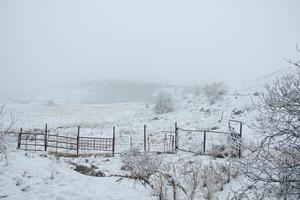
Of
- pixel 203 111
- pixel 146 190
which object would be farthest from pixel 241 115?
pixel 146 190

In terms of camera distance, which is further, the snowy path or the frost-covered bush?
the frost-covered bush

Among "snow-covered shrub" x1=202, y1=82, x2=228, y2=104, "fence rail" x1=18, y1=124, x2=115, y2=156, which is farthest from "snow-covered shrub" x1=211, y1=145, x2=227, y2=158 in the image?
"snow-covered shrub" x1=202, y1=82, x2=228, y2=104

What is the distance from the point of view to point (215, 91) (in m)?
56.8

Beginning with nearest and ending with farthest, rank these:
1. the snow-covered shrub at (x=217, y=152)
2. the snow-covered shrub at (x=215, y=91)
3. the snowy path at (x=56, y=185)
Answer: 1. the snowy path at (x=56, y=185)
2. the snow-covered shrub at (x=217, y=152)
3. the snow-covered shrub at (x=215, y=91)

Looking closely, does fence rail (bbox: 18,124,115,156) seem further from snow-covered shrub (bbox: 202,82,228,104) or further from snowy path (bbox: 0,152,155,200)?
snow-covered shrub (bbox: 202,82,228,104)

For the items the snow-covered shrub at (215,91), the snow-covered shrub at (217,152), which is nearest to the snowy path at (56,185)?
the snow-covered shrub at (217,152)

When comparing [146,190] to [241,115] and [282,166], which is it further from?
[241,115]

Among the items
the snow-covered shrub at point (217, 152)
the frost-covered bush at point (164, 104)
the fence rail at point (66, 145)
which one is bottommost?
the fence rail at point (66, 145)

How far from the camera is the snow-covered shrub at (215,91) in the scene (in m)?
53.5

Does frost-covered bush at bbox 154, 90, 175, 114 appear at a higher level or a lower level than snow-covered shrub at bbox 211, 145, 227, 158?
higher

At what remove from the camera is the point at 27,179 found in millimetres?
9297

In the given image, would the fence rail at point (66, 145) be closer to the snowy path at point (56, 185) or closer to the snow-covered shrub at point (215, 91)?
the snowy path at point (56, 185)

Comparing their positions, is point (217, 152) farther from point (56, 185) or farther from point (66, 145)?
point (66, 145)

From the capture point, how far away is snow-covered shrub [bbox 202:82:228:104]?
53506 millimetres
